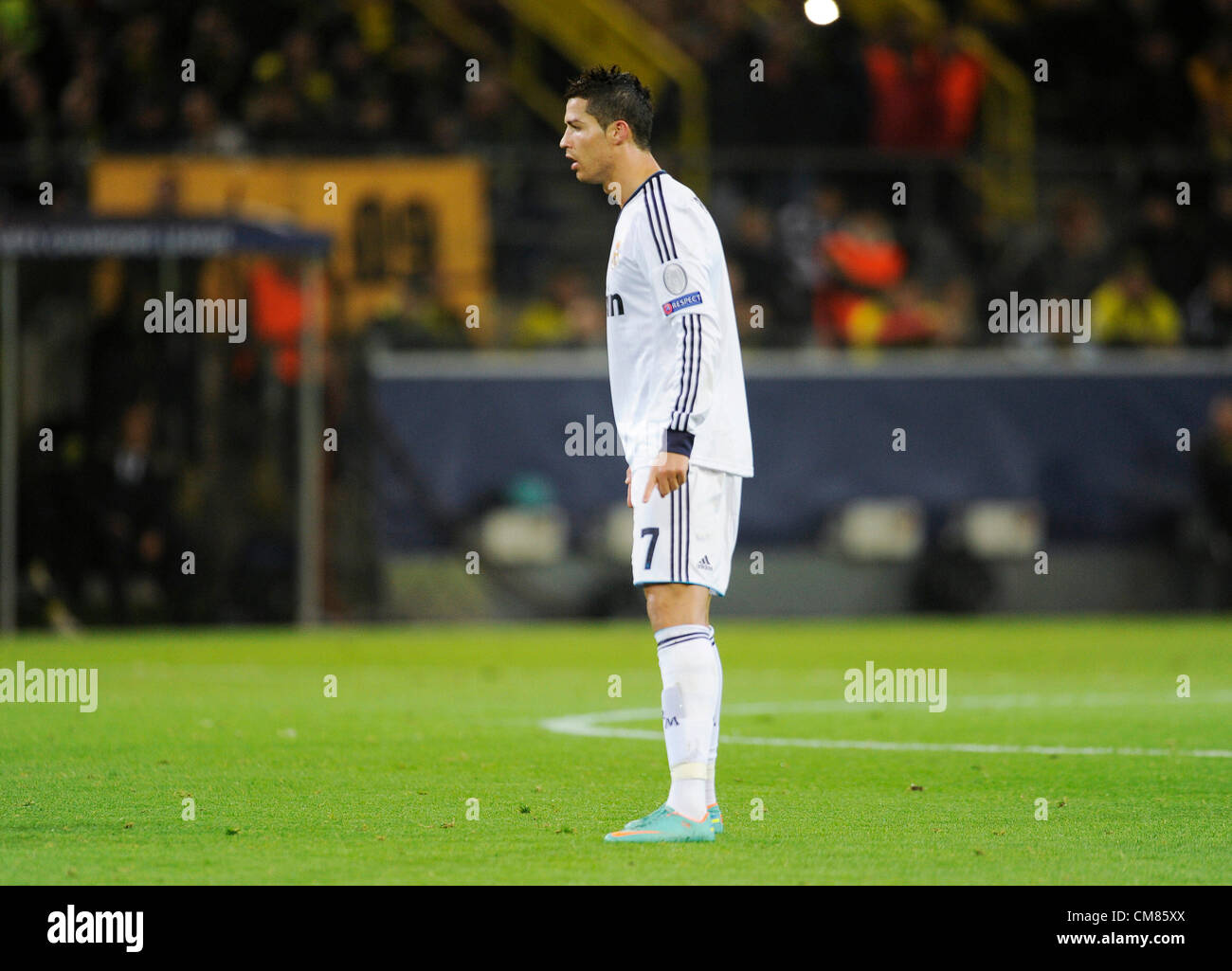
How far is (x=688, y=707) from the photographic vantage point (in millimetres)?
7094

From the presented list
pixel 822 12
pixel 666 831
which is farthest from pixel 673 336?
pixel 822 12

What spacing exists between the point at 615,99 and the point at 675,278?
69 cm

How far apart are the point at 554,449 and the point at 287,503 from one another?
8.36 ft

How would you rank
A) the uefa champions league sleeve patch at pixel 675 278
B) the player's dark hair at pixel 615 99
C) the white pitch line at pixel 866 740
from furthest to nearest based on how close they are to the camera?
the white pitch line at pixel 866 740 < the player's dark hair at pixel 615 99 < the uefa champions league sleeve patch at pixel 675 278

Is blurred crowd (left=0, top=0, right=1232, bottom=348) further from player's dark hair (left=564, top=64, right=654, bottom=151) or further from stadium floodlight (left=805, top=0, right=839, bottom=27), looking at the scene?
player's dark hair (left=564, top=64, right=654, bottom=151)

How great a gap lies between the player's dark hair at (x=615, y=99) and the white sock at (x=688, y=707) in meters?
1.69

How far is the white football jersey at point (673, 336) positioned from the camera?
7066 millimetres

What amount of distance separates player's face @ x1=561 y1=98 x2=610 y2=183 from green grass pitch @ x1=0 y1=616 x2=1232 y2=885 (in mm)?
2214

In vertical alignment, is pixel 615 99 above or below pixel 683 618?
above

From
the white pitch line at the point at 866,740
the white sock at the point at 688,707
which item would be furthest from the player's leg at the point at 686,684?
the white pitch line at the point at 866,740

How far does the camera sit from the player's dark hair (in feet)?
24.2

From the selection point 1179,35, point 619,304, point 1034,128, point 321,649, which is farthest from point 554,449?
point 619,304

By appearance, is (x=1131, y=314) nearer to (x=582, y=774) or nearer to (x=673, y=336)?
(x=582, y=774)

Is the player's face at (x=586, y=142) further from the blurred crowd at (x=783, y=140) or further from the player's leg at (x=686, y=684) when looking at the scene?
the blurred crowd at (x=783, y=140)
